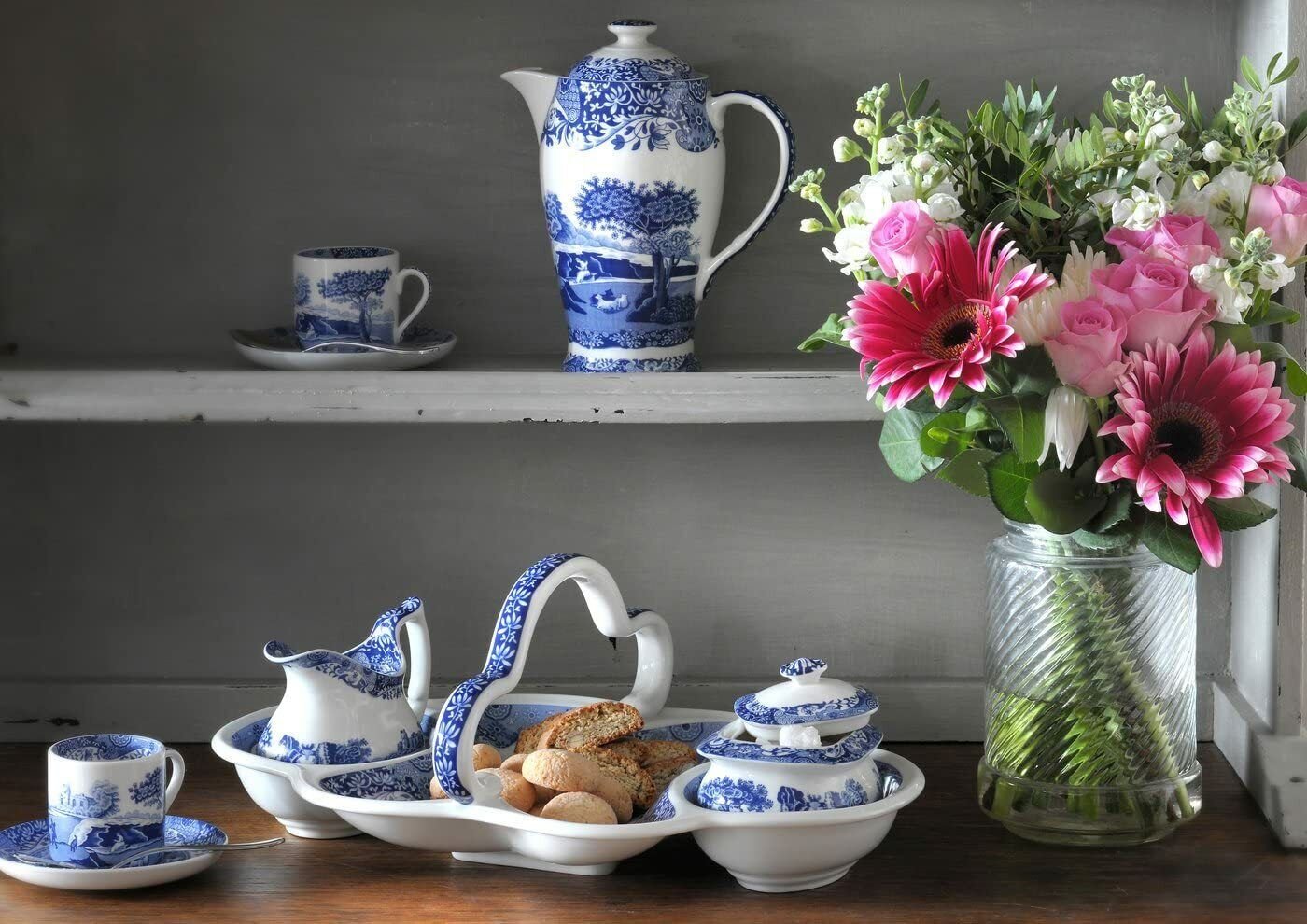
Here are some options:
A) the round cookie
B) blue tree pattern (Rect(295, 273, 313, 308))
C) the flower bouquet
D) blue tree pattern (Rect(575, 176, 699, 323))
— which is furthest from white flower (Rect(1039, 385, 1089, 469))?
blue tree pattern (Rect(295, 273, 313, 308))

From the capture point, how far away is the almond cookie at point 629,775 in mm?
1142

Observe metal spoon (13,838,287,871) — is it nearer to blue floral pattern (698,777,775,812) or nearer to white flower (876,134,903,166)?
blue floral pattern (698,777,775,812)

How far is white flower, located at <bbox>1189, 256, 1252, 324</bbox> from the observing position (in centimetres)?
101

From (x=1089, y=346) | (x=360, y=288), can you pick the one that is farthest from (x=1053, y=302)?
(x=360, y=288)

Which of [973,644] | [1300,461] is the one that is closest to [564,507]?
[973,644]

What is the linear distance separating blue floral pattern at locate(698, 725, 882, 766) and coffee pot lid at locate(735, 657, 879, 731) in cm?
2

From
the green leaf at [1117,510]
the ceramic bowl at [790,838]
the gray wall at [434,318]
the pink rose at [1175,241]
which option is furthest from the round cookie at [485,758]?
the pink rose at [1175,241]

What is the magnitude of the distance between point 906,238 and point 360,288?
1.52 feet

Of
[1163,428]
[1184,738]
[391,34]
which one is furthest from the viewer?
[391,34]

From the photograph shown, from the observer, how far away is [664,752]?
3.97 feet

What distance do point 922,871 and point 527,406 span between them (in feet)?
1.45

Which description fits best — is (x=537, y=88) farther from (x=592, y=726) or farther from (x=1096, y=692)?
(x=1096, y=692)

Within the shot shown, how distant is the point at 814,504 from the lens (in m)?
1.40

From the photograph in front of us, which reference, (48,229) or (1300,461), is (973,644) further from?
(48,229)
